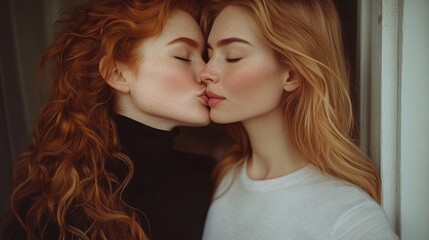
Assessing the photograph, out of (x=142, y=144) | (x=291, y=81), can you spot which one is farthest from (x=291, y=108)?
(x=142, y=144)

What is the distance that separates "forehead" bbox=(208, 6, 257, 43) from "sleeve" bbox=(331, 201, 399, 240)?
638 mm

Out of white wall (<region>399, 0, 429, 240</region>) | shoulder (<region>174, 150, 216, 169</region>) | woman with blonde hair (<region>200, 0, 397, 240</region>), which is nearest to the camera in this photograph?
white wall (<region>399, 0, 429, 240</region>)

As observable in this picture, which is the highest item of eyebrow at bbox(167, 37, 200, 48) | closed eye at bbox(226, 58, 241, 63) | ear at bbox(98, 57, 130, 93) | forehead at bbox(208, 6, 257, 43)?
forehead at bbox(208, 6, 257, 43)

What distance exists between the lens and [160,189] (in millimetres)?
1562

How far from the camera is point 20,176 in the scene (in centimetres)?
146

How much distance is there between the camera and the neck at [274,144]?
55.2 inches

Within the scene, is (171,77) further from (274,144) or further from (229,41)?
(274,144)

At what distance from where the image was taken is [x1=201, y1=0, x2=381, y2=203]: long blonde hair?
4.17 ft

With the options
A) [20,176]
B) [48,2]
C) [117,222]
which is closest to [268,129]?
[117,222]

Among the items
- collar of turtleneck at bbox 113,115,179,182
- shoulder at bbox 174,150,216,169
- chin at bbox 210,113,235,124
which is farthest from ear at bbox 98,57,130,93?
shoulder at bbox 174,150,216,169

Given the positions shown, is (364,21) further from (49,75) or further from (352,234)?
(49,75)

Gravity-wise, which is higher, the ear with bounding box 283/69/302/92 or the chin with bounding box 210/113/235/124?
the ear with bounding box 283/69/302/92

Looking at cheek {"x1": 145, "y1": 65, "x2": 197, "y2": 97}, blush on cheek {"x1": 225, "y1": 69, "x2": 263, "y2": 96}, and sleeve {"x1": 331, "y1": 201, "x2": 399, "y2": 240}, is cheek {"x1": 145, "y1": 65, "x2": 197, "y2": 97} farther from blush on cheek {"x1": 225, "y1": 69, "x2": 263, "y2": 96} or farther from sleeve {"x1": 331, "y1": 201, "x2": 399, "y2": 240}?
sleeve {"x1": 331, "y1": 201, "x2": 399, "y2": 240}

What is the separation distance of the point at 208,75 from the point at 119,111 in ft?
1.32
